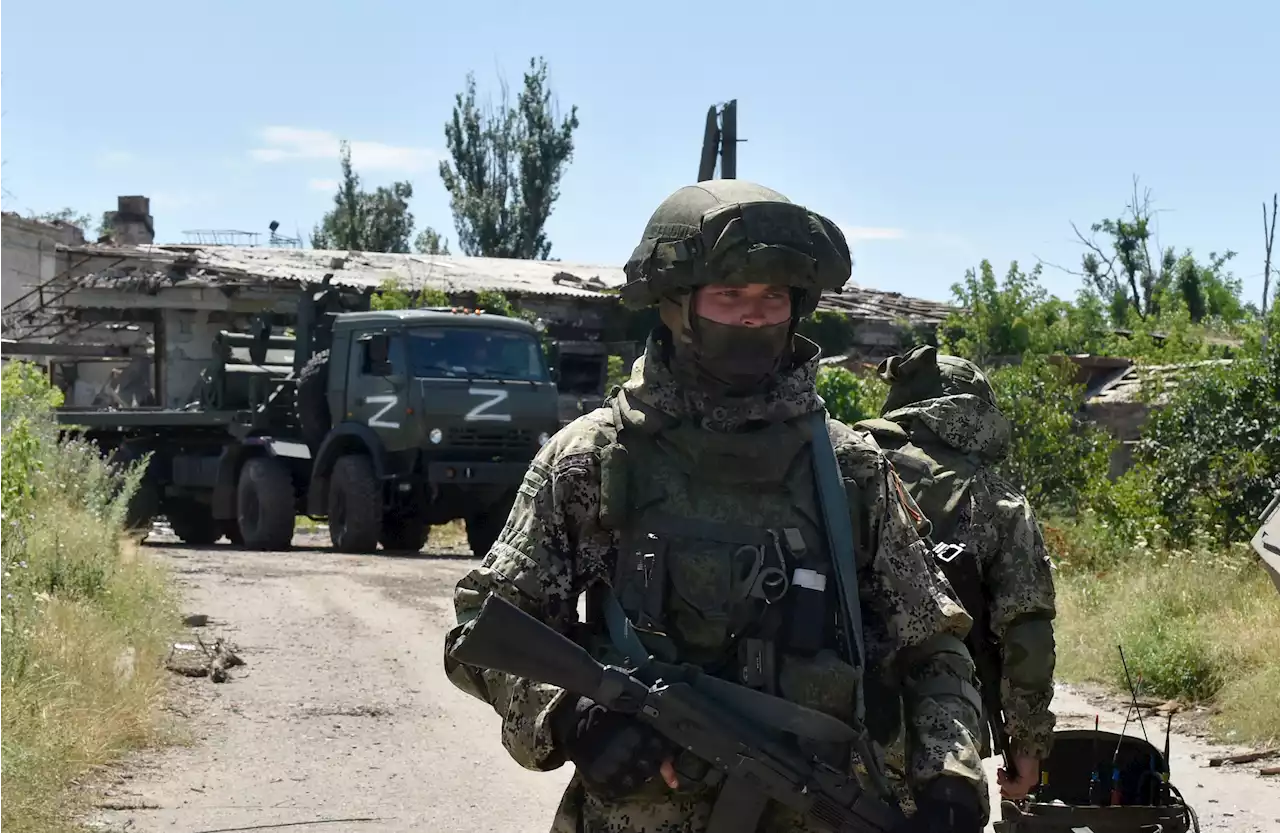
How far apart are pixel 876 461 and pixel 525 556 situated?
2.14ft

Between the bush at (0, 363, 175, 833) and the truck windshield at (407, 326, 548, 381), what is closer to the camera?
the bush at (0, 363, 175, 833)

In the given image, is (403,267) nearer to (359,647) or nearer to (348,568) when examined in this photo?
(348,568)

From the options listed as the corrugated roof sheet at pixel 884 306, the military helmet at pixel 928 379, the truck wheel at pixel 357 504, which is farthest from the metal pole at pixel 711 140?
the corrugated roof sheet at pixel 884 306

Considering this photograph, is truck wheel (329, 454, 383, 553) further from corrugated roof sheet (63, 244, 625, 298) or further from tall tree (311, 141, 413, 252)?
tall tree (311, 141, 413, 252)

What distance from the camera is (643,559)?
2695 millimetres

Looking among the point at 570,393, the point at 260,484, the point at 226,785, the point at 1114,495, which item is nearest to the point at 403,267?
the point at 570,393

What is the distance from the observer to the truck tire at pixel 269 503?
18.2m

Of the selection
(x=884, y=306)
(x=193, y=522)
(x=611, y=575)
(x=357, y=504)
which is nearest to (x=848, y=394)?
(x=357, y=504)

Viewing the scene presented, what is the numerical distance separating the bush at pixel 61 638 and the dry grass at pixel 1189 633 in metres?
5.13

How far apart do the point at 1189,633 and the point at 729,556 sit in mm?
7155

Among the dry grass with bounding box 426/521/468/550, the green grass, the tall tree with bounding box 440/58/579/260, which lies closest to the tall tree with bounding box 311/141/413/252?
the tall tree with bounding box 440/58/579/260

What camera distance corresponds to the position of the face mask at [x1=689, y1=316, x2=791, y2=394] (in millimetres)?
2832

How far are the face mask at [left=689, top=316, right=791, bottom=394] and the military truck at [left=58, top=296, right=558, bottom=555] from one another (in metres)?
13.2

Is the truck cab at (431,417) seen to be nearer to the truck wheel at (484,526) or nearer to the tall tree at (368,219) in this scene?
the truck wheel at (484,526)
